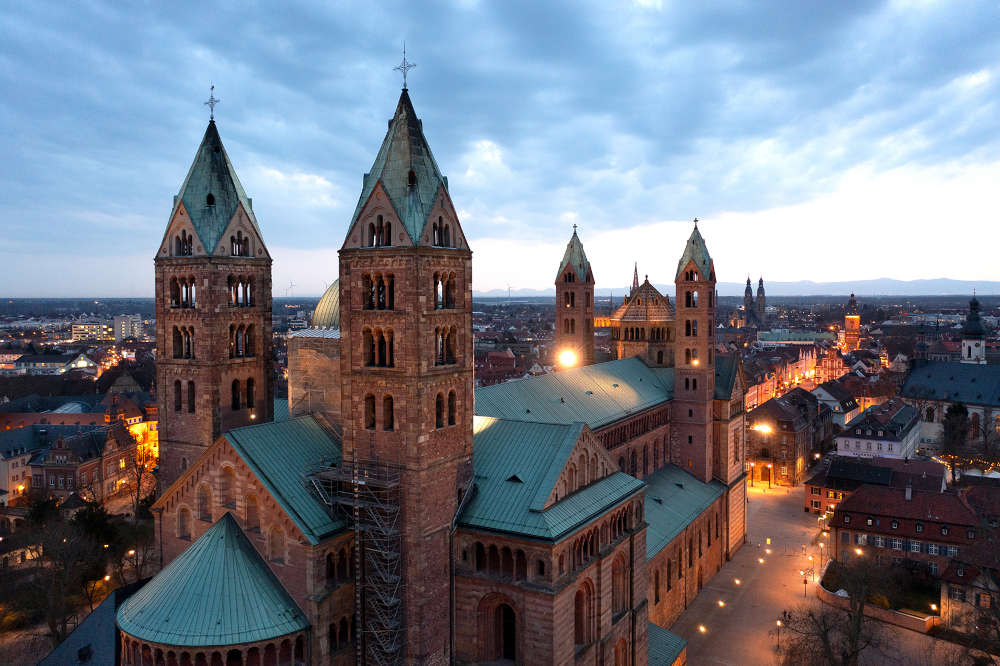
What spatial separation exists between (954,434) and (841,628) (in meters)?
77.2

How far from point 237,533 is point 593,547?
65.9ft

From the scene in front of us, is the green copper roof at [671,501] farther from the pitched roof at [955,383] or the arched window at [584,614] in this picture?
the pitched roof at [955,383]

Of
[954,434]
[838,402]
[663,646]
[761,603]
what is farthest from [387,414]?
[838,402]

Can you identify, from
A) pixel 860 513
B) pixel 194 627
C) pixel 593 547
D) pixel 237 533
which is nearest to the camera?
pixel 194 627

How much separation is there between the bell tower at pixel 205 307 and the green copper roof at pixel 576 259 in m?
45.0

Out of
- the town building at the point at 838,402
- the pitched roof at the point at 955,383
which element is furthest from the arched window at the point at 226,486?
the pitched roof at the point at 955,383

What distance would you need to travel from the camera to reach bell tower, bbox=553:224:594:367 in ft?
281

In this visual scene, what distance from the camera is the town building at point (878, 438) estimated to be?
343ft

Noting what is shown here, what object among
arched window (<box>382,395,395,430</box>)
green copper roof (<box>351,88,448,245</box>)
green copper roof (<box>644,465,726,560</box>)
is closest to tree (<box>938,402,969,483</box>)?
green copper roof (<box>644,465,726,560</box>)

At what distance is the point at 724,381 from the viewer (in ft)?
258

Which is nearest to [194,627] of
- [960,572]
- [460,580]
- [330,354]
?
Answer: [460,580]

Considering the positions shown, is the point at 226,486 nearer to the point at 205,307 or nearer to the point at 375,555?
the point at 375,555

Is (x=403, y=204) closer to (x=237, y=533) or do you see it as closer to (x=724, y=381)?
(x=237, y=533)

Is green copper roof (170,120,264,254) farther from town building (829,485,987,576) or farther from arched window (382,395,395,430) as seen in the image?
town building (829,485,987,576)
